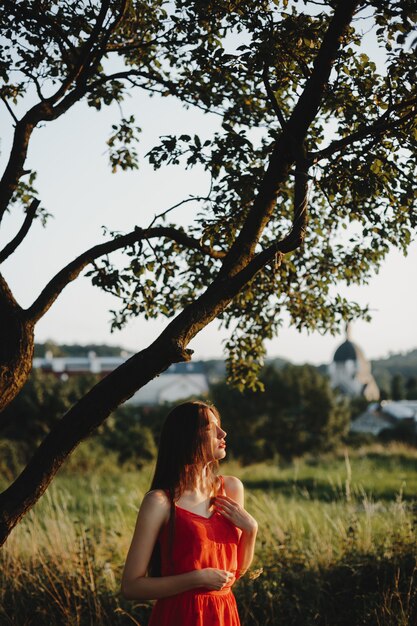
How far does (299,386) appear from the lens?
121 ft

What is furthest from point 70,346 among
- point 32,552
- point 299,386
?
point 32,552

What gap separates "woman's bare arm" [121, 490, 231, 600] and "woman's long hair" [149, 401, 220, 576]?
0.12 metres

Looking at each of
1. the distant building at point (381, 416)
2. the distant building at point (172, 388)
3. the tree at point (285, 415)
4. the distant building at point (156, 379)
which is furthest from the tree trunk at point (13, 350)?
the distant building at point (172, 388)

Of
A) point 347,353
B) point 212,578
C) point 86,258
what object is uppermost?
point 347,353

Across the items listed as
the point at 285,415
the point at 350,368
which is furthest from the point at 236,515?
the point at 350,368

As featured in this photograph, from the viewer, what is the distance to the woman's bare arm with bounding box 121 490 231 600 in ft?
9.07

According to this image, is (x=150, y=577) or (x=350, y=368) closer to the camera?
(x=150, y=577)

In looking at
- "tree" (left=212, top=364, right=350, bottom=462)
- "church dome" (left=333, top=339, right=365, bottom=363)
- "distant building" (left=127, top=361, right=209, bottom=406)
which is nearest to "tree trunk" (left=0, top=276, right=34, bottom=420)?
"tree" (left=212, top=364, right=350, bottom=462)

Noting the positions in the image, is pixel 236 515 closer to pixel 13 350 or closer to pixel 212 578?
pixel 212 578

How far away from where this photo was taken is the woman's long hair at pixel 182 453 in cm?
293

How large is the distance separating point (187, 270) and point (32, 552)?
9.49 ft

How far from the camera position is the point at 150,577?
282 cm

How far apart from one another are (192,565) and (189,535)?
11 centimetres

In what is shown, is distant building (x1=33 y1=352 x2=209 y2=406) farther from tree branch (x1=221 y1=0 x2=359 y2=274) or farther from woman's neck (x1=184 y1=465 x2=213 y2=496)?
woman's neck (x1=184 y1=465 x2=213 y2=496)
